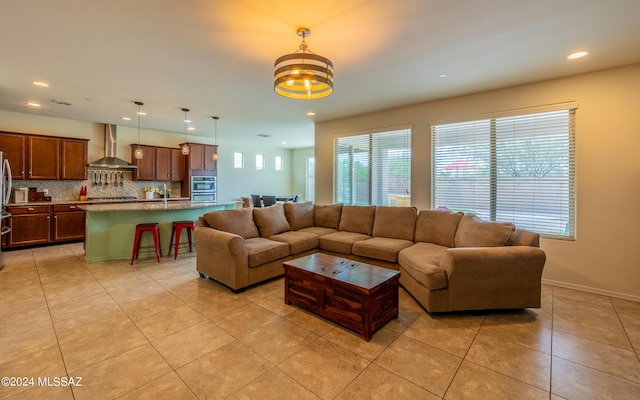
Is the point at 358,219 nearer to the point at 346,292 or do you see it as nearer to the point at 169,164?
the point at 346,292

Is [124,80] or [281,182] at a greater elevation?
[124,80]

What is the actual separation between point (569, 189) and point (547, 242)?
76 cm

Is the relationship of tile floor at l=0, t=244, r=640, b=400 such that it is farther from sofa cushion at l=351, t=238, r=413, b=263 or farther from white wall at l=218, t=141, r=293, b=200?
white wall at l=218, t=141, r=293, b=200

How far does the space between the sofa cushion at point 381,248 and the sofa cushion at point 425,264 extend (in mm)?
117

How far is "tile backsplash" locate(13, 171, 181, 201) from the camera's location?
6025 millimetres

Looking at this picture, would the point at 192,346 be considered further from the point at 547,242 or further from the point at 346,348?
the point at 547,242

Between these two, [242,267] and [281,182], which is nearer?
[242,267]

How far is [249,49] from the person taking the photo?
9.76ft

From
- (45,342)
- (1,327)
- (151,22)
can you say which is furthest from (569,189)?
(1,327)

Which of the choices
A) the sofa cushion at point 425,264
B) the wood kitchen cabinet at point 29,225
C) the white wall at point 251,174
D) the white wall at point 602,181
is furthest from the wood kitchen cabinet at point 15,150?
the white wall at point 602,181

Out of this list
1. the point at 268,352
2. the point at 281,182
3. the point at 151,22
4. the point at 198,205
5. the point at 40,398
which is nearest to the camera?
the point at 40,398

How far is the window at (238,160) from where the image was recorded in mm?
9242

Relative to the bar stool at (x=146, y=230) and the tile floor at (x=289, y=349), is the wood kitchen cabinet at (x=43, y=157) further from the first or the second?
the tile floor at (x=289, y=349)

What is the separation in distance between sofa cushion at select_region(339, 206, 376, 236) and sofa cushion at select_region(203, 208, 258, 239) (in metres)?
1.58
